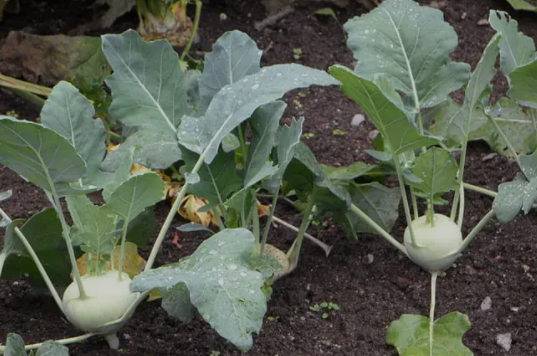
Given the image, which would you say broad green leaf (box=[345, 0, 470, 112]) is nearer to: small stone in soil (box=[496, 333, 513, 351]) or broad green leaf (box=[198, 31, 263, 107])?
broad green leaf (box=[198, 31, 263, 107])

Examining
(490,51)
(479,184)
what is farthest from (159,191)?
(479,184)

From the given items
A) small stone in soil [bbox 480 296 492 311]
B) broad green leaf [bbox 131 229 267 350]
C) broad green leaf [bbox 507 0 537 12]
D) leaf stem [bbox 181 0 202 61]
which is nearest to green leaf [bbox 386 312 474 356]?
small stone in soil [bbox 480 296 492 311]

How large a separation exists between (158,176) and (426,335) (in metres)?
0.76

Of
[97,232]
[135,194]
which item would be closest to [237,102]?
[135,194]

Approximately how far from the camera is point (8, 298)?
2.15 metres

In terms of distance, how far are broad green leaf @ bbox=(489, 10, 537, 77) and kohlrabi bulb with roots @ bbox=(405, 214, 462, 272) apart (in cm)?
42

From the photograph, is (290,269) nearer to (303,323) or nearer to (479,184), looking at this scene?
(303,323)

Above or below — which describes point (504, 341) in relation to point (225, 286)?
below

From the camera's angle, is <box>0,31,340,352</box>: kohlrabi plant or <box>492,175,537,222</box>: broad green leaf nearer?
<box>0,31,340,352</box>: kohlrabi plant

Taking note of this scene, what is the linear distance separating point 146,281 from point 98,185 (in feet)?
1.46

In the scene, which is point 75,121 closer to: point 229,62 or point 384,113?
point 229,62

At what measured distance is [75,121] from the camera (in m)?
2.00

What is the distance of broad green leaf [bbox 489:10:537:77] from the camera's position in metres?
2.20

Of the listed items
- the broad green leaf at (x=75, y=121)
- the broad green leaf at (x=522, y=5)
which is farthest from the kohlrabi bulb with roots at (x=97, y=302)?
the broad green leaf at (x=522, y=5)
